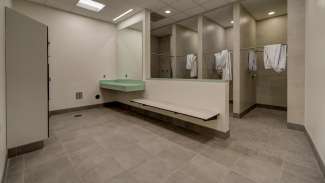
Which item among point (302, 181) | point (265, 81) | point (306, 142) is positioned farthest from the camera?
point (265, 81)

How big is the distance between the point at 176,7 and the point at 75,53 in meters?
3.20

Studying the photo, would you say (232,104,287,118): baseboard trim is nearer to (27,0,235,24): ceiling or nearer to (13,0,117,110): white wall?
(27,0,235,24): ceiling

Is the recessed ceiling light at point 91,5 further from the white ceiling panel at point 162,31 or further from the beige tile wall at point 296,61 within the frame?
the beige tile wall at point 296,61

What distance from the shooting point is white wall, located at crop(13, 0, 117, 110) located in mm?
3861

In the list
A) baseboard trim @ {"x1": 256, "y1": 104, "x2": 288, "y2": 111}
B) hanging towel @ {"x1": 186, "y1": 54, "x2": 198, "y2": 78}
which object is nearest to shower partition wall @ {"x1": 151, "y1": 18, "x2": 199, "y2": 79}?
hanging towel @ {"x1": 186, "y1": 54, "x2": 198, "y2": 78}

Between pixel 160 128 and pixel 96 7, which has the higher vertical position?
pixel 96 7

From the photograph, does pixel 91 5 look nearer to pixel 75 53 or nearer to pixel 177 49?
pixel 75 53

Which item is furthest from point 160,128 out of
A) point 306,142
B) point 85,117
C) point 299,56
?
point 299,56

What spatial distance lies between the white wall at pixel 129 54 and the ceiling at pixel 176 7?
0.58 metres

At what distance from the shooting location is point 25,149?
6.57ft

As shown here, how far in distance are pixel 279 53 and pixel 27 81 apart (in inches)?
183

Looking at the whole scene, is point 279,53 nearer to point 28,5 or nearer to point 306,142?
point 306,142

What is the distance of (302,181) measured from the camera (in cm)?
144

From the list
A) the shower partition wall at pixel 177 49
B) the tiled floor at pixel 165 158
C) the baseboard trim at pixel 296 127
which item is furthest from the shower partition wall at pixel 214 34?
the tiled floor at pixel 165 158
